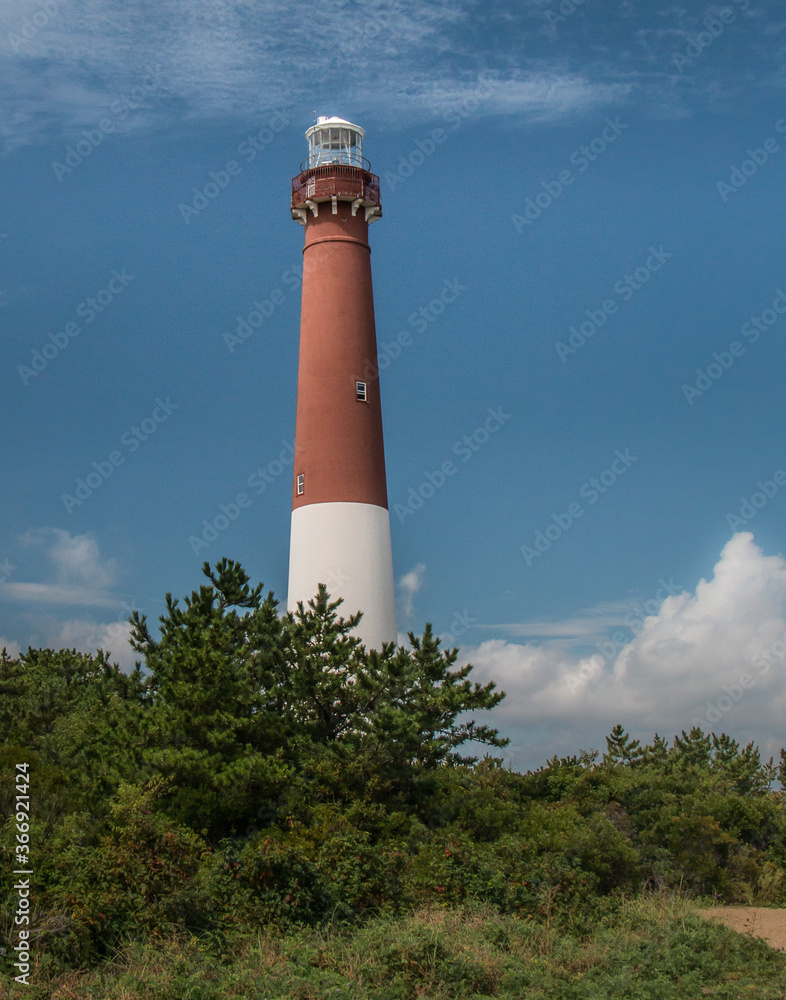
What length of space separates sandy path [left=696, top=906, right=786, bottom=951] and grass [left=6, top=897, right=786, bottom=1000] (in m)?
1.86

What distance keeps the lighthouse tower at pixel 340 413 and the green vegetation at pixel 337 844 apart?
5.96 metres

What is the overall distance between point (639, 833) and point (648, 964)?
881cm

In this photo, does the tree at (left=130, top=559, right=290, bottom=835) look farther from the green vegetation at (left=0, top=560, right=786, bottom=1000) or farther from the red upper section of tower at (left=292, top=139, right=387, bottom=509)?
the red upper section of tower at (left=292, top=139, right=387, bottom=509)

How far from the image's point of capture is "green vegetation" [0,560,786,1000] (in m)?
14.1

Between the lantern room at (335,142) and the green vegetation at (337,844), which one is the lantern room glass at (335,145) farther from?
the green vegetation at (337,844)

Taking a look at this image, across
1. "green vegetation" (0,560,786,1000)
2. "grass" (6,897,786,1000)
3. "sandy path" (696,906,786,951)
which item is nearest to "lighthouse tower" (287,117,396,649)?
"green vegetation" (0,560,786,1000)

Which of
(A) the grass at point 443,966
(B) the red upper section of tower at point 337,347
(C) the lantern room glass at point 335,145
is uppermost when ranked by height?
(C) the lantern room glass at point 335,145

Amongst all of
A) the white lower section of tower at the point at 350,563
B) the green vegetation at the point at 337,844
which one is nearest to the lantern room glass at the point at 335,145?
the white lower section of tower at the point at 350,563

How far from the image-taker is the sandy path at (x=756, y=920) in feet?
58.1

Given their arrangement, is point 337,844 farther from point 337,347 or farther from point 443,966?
point 337,347

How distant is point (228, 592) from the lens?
22844 millimetres

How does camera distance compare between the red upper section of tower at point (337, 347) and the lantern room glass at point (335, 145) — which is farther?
the lantern room glass at point (335, 145)

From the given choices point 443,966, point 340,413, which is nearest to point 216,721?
point 443,966

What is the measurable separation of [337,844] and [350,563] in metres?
12.6
